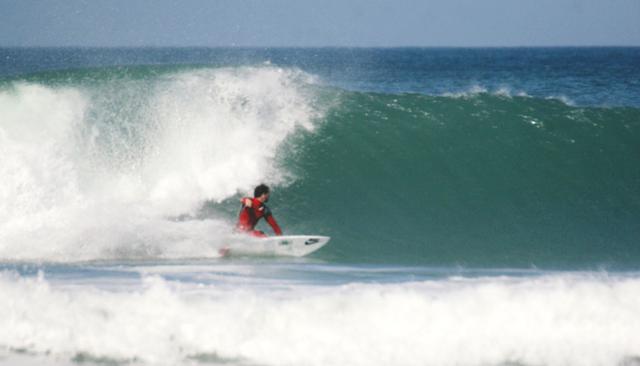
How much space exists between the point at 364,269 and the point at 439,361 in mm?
2857

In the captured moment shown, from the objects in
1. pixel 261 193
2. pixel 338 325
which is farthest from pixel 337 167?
pixel 338 325

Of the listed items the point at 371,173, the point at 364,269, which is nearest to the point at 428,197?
the point at 371,173

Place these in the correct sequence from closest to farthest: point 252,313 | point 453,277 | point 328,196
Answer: point 252,313 < point 453,277 < point 328,196

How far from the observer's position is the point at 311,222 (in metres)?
11.9

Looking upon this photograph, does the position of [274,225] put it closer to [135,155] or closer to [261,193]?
[261,193]

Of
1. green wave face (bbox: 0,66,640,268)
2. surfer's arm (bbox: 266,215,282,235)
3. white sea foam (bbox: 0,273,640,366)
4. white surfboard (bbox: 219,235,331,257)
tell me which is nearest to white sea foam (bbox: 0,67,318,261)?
green wave face (bbox: 0,66,640,268)

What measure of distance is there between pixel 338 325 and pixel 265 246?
11.1 feet

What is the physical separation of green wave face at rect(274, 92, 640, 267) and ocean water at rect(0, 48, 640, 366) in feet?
0.14

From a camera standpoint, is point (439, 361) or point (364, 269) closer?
point (439, 361)

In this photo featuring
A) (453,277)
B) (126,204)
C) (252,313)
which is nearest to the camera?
(252,313)

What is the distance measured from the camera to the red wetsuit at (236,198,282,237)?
32.7 ft

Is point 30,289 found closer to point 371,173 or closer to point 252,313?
point 252,313

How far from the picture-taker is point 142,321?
657 cm

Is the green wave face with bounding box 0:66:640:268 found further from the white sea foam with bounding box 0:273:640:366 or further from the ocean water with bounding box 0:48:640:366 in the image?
the white sea foam with bounding box 0:273:640:366
